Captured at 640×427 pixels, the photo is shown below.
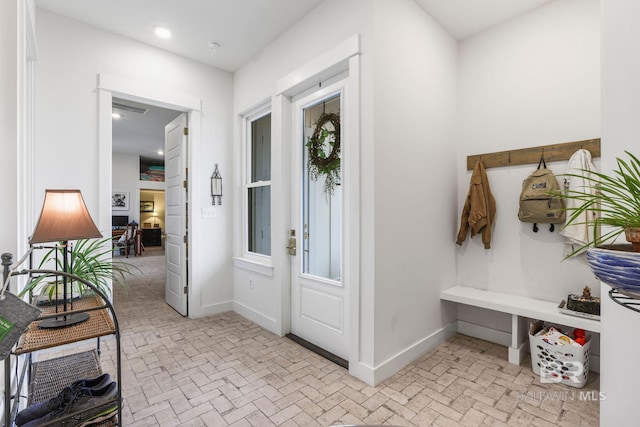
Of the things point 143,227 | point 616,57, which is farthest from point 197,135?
point 143,227

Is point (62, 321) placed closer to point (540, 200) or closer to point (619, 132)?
point (619, 132)

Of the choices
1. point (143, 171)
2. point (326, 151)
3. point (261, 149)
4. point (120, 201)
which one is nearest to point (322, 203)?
point (326, 151)

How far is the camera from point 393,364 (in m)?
2.28

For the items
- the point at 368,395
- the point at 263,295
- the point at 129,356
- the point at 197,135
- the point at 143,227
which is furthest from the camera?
the point at 143,227

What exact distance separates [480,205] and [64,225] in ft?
9.94

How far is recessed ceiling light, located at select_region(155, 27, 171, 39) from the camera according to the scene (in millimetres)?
2904

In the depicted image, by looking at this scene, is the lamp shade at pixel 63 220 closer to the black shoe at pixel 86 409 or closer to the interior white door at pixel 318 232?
the black shoe at pixel 86 409

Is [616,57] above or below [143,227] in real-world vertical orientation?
above

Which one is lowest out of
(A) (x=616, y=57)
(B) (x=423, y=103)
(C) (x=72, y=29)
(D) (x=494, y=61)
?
(A) (x=616, y=57)

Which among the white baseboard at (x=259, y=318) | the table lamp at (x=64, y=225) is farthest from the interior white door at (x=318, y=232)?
the table lamp at (x=64, y=225)

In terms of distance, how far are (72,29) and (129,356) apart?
293 cm

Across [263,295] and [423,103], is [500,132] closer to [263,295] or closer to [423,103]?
[423,103]

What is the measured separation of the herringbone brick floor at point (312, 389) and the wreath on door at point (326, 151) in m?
1.48

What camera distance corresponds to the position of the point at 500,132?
2.80 metres
